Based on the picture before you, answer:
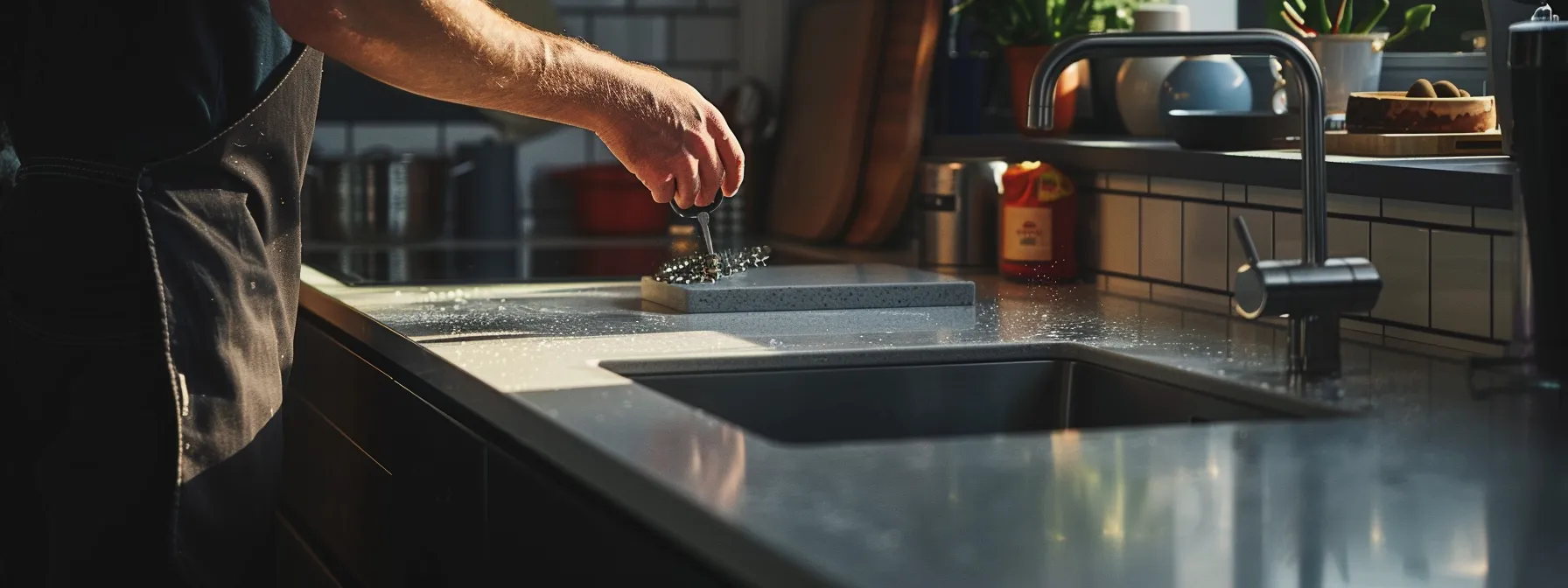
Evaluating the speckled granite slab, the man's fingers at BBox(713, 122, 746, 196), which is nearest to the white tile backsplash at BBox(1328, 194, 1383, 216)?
the speckled granite slab

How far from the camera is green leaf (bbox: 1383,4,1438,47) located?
74.3 inches

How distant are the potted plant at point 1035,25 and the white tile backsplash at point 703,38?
0.68 metres

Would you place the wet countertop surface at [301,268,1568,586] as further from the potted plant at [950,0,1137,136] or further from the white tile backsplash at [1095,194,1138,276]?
the potted plant at [950,0,1137,136]

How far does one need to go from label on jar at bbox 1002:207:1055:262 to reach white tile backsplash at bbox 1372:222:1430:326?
0.50m

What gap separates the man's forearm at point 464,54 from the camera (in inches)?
51.3

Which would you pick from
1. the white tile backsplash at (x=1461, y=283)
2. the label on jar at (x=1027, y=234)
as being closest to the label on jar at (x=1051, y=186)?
the label on jar at (x=1027, y=234)

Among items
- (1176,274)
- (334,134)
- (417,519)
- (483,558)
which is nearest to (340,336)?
(417,519)

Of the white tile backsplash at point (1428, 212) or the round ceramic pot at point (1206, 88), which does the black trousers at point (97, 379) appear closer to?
the white tile backsplash at point (1428, 212)

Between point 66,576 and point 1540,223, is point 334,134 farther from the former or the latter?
point 1540,223

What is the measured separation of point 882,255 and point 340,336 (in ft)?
2.95

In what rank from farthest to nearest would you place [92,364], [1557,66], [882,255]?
[882,255] → [92,364] → [1557,66]

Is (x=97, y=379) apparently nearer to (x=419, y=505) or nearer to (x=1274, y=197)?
(x=419, y=505)

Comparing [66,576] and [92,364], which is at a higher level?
[92,364]

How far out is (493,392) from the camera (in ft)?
3.92
